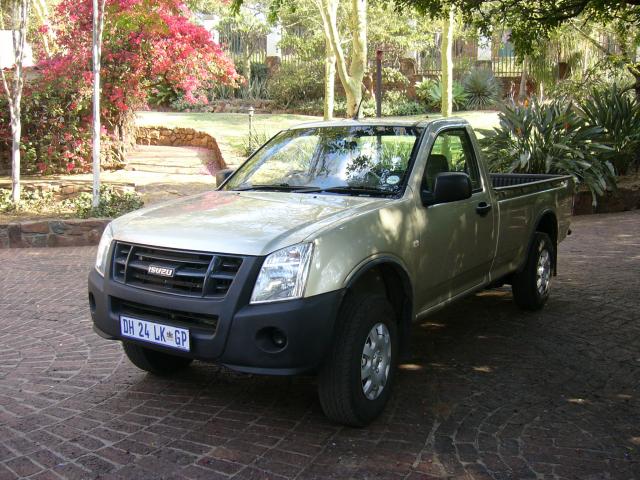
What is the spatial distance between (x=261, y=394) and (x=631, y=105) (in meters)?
11.5

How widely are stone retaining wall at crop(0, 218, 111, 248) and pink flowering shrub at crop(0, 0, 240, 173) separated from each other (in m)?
4.12

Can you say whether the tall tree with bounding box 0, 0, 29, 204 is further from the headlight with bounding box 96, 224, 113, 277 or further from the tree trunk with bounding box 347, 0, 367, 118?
the headlight with bounding box 96, 224, 113, 277

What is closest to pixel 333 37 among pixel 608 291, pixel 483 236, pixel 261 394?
pixel 608 291

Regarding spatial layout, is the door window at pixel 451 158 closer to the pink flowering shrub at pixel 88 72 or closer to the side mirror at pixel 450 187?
the side mirror at pixel 450 187

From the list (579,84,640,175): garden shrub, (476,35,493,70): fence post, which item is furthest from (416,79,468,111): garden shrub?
(579,84,640,175): garden shrub

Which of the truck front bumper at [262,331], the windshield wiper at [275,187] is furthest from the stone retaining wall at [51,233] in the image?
the truck front bumper at [262,331]

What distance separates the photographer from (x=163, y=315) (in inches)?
159

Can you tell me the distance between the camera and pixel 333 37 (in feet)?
50.5

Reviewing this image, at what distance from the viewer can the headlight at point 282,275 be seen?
372 centimetres

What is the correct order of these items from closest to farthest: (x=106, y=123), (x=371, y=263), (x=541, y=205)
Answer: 1. (x=371, y=263)
2. (x=541, y=205)
3. (x=106, y=123)

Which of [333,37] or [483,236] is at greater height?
Answer: [333,37]

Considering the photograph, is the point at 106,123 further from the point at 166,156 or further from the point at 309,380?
the point at 309,380

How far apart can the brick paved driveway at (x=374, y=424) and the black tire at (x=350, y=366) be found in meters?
0.16

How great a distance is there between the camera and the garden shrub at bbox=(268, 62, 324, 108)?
27.8 metres
